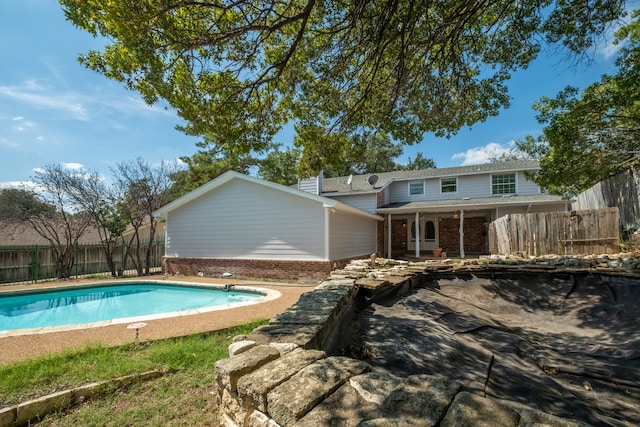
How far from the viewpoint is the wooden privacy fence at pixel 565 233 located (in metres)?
7.96

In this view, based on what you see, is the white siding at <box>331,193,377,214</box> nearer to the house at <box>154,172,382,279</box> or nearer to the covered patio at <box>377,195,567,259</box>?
the covered patio at <box>377,195,567,259</box>

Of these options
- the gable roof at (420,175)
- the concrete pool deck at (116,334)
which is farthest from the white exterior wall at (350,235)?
the concrete pool deck at (116,334)

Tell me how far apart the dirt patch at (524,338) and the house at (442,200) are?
10.1m

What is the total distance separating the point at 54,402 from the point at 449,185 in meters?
18.5

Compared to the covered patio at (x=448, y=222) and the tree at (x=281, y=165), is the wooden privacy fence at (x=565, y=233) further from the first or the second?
the tree at (x=281, y=165)

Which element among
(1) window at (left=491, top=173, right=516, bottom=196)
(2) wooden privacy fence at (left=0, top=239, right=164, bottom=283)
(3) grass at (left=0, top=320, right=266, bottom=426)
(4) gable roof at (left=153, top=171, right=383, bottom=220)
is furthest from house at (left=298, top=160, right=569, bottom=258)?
(3) grass at (left=0, top=320, right=266, bottom=426)

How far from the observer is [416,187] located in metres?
18.5

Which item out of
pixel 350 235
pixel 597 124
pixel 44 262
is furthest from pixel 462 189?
pixel 44 262

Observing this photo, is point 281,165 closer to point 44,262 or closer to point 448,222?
point 448,222

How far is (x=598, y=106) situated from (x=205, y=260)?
1530 cm

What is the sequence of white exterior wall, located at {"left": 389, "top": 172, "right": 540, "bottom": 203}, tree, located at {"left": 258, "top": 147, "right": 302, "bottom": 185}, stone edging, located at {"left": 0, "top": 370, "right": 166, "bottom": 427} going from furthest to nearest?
tree, located at {"left": 258, "top": 147, "right": 302, "bottom": 185}
white exterior wall, located at {"left": 389, "top": 172, "right": 540, "bottom": 203}
stone edging, located at {"left": 0, "top": 370, "right": 166, "bottom": 427}

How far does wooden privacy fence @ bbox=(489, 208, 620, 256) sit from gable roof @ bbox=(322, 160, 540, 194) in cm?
802

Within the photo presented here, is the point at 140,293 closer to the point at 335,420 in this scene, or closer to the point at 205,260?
the point at 205,260

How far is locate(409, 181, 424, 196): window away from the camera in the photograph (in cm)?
1841
